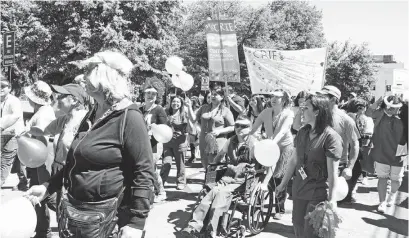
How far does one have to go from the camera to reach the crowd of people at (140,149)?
2.22m

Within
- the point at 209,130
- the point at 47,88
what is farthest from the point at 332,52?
the point at 47,88

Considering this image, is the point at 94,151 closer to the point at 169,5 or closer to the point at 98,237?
the point at 98,237

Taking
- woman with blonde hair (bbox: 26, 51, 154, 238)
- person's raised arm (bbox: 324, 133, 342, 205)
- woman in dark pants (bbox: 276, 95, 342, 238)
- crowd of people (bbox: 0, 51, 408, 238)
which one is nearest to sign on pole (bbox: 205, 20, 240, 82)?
crowd of people (bbox: 0, 51, 408, 238)

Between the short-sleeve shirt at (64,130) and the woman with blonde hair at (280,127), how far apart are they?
258 centimetres

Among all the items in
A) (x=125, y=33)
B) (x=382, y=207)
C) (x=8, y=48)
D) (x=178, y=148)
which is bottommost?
(x=382, y=207)

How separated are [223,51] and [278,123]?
248 centimetres

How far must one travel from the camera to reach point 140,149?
7.25 feet

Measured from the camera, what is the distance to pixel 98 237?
7.25 ft

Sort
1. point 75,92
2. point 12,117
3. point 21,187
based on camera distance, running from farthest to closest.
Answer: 1. point 21,187
2. point 12,117
3. point 75,92

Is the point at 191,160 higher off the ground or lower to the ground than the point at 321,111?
lower

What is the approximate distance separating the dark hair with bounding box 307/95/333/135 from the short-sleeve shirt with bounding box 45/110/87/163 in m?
2.18

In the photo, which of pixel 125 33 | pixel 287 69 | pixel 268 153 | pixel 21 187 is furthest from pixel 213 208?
pixel 125 33

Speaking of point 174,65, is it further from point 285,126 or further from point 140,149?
point 140,149

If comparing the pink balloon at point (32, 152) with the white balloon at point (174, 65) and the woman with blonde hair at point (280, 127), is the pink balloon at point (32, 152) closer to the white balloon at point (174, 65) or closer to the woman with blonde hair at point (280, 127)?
the woman with blonde hair at point (280, 127)
